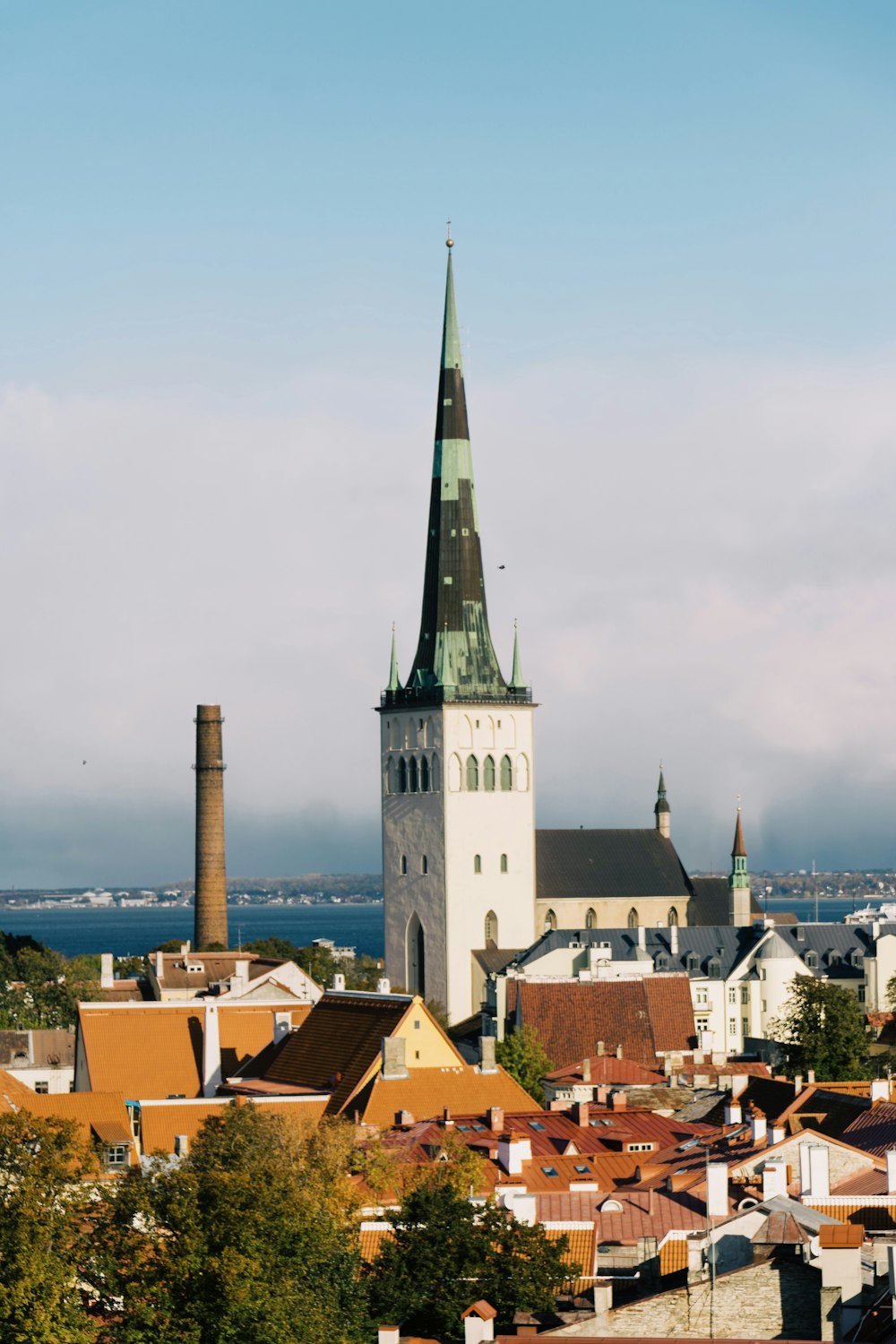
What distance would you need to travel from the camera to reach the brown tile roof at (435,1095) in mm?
59031

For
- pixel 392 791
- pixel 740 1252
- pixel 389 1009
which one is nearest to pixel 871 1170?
pixel 740 1252

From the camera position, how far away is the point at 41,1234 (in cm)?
3591

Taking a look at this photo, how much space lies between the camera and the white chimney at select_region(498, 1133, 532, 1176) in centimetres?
4994

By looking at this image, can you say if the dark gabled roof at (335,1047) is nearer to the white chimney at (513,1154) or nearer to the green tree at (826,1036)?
the white chimney at (513,1154)

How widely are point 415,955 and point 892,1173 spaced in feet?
270

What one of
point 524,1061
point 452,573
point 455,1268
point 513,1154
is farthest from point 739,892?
point 455,1268

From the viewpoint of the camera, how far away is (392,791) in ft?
418

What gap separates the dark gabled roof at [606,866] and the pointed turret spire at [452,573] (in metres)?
9.32

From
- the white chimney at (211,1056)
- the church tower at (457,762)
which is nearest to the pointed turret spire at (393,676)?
the church tower at (457,762)

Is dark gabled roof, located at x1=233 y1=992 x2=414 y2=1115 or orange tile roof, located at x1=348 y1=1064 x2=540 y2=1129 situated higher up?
dark gabled roof, located at x1=233 y1=992 x2=414 y2=1115

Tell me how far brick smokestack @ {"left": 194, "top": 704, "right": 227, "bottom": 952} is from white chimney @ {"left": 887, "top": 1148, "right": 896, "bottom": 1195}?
102 metres

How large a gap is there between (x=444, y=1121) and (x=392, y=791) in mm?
71548

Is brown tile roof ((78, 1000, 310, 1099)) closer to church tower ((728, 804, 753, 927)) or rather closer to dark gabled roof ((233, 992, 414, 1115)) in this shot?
dark gabled roof ((233, 992, 414, 1115))

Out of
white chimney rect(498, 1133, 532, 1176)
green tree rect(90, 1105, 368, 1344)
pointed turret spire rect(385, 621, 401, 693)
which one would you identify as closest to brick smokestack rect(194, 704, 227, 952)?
pointed turret spire rect(385, 621, 401, 693)
